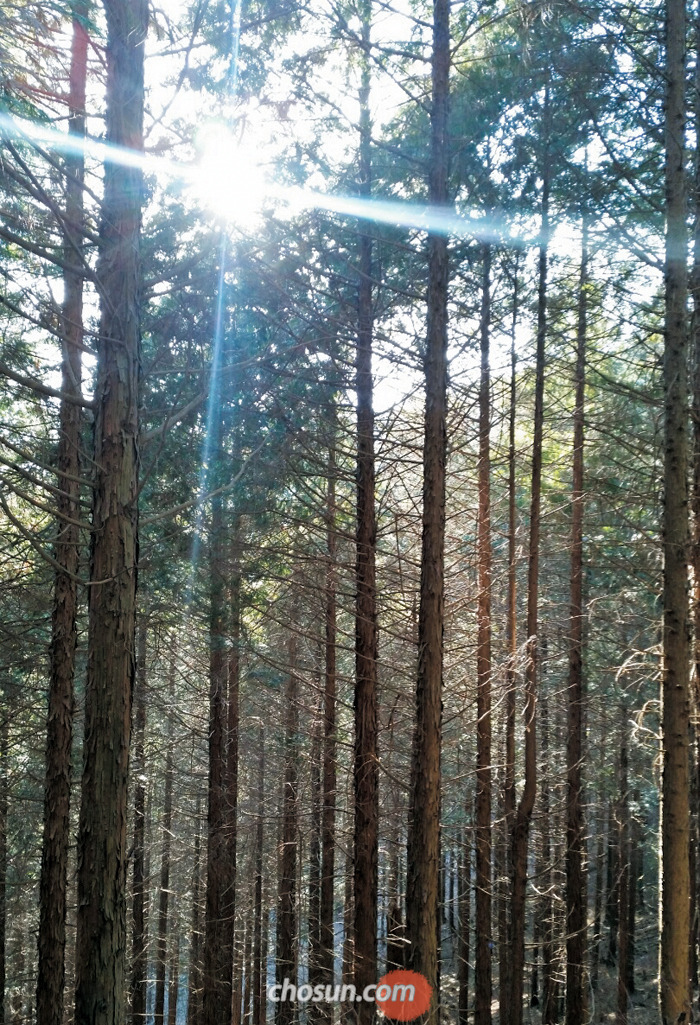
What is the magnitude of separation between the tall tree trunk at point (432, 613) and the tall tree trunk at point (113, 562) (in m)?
2.72

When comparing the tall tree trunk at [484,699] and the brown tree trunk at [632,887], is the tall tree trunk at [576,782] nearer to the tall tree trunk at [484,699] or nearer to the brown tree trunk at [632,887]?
the tall tree trunk at [484,699]

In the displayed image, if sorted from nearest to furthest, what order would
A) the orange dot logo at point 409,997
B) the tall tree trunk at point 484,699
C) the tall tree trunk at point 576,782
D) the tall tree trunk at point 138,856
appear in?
the orange dot logo at point 409,997, the tall tree trunk at point 484,699, the tall tree trunk at point 576,782, the tall tree trunk at point 138,856

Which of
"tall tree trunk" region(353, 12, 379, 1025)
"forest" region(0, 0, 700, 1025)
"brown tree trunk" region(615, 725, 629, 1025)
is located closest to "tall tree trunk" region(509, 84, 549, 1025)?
"forest" region(0, 0, 700, 1025)

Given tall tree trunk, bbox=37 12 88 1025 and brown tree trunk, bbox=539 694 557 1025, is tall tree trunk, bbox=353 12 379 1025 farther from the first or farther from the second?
brown tree trunk, bbox=539 694 557 1025

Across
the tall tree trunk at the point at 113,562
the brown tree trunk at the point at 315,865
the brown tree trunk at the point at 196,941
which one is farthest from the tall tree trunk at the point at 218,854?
the tall tree trunk at the point at 113,562

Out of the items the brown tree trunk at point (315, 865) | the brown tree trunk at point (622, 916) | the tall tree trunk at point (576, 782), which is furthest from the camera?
the brown tree trunk at point (622, 916)

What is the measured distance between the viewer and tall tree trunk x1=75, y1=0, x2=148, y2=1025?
13.2 feet

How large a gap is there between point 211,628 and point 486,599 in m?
3.96

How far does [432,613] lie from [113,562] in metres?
3.04

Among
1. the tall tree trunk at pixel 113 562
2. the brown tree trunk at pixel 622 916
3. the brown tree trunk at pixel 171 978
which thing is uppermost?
the tall tree trunk at pixel 113 562

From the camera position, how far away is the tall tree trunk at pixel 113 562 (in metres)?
4.03

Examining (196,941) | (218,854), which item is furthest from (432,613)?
(196,941)

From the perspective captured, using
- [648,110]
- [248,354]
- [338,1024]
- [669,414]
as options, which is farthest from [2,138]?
[338,1024]

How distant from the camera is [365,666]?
904 cm
